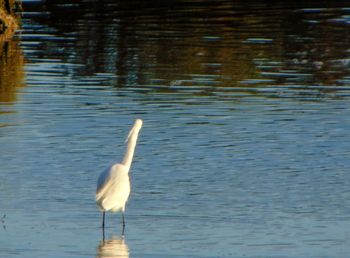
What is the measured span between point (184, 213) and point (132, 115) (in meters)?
6.86

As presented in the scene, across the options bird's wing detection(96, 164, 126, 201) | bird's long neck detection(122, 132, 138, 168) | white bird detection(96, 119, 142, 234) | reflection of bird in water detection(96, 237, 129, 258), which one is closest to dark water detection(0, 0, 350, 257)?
reflection of bird in water detection(96, 237, 129, 258)

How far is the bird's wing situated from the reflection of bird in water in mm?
512

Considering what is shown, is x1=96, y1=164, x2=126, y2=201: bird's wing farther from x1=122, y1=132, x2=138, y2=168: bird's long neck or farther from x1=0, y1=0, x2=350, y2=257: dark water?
x1=0, y1=0, x2=350, y2=257: dark water

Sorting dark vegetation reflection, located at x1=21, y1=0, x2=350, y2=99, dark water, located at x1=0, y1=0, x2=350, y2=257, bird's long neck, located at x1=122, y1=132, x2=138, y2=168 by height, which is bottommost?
dark vegetation reflection, located at x1=21, y1=0, x2=350, y2=99

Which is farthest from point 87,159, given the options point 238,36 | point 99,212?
point 238,36

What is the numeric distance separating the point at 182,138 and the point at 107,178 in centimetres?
548

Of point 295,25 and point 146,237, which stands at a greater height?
point 146,237

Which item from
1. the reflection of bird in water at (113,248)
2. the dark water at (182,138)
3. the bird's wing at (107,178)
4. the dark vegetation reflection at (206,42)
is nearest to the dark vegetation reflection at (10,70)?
the dark water at (182,138)

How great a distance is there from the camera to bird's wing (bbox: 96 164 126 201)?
12.0m

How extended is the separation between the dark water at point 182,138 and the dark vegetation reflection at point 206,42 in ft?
0.26

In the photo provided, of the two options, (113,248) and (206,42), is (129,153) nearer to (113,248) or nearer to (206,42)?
(113,248)

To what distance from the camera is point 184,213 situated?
12.8 metres

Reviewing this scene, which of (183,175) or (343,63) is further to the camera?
(343,63)

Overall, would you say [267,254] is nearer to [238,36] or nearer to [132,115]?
[132,115]
